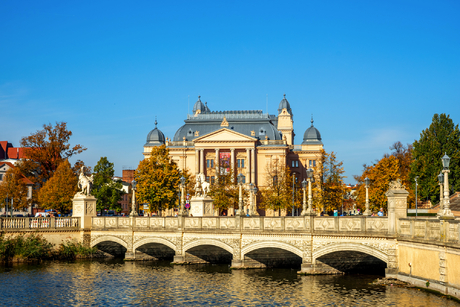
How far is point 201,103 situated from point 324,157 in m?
72.3

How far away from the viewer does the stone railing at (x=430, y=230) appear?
22984 mm

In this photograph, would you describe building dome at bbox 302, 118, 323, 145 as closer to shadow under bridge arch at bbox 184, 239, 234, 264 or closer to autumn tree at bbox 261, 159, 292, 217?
autumn tree at bbox 261, 159, 292, 217

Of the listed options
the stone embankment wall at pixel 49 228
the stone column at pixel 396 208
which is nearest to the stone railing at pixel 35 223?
the stone embankment wall at pixel 49 228

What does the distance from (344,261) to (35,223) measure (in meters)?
23.0

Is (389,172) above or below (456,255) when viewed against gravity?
above

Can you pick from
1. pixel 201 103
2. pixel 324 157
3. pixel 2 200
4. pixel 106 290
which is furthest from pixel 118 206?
pixel 201 103

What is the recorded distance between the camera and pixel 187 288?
30.0 metres

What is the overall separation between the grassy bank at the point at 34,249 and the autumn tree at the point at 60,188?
21.4 metres

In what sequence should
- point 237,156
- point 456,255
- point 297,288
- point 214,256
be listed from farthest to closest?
point 237,156
point 214,256
point 297,288
point 456,255

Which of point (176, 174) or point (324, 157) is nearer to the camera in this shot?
point (176, 174)

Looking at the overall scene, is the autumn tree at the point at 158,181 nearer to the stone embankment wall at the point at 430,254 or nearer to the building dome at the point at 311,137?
the stone embankment wall at the point at 430,254

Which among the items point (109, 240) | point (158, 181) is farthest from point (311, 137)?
point (109, 240)

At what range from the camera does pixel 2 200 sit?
243 feet

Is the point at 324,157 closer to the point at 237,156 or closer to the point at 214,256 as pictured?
the point at 214,256
